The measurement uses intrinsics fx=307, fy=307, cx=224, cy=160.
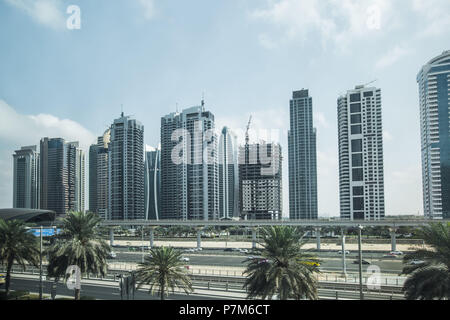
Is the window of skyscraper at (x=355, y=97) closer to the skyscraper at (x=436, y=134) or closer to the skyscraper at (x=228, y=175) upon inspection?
the skyscraper at (x=436, y=134)

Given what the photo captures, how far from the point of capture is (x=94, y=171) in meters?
82.9

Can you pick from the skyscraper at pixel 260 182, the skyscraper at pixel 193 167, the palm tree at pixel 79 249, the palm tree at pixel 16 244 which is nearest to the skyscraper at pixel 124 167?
the skyscraper at pixel 193 167

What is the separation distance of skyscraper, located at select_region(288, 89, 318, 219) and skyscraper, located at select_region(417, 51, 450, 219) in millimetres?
38500

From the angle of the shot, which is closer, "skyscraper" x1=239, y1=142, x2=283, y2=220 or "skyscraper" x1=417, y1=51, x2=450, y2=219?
"skyscraper" x1=417, y1=51, x2=450, y2=219

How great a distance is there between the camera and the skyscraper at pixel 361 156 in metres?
67.9

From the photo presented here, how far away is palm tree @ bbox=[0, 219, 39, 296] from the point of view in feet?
45.9

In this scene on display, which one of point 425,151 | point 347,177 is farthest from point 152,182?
point 425,151

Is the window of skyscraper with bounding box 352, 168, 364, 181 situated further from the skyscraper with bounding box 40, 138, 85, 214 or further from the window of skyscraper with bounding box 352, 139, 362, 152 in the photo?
the skyscraper with bounding box 40, 138, 85, 214

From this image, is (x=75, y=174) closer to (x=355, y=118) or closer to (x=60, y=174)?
(x=60, y=174)

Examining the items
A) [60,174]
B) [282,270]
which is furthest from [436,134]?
[60,174]

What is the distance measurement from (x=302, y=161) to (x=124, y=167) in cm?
5087

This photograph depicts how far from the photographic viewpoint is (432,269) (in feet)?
27.3

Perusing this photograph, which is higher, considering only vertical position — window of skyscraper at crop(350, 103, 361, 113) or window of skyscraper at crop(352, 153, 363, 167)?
window of skyscraper at crop(350, 103, 361, 113)

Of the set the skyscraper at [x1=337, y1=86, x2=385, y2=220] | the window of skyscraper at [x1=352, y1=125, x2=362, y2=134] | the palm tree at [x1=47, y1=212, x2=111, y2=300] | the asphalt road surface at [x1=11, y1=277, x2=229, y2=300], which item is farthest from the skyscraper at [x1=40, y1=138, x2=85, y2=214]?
the window of skyscraper at [x1=352, y1=125, x2=362, y2=134]
